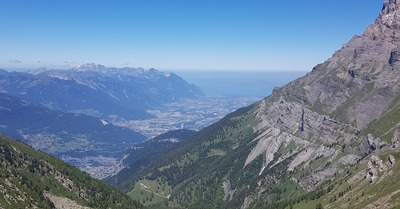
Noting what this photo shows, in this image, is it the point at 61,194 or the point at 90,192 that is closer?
the point at 61,194

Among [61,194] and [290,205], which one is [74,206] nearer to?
[61,194]

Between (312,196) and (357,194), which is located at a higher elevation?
(357,194)

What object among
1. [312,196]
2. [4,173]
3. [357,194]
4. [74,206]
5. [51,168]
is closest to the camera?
[4,173]

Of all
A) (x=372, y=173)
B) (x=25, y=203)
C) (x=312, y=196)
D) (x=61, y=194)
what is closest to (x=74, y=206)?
(x=61, y=194)

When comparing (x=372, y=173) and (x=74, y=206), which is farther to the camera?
(x=372, y=173)

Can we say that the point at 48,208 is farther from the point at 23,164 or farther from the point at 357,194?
the point at 357,194

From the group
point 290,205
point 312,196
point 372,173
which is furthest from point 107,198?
point 372,173

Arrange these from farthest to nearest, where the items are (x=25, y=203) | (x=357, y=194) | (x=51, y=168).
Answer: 1. (x=51, y=168)
2. (x=357, y=194)
3. (x=25, y=203)

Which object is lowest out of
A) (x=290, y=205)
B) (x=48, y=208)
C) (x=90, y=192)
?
(x=290, y=205)

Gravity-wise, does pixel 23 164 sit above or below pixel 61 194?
above
